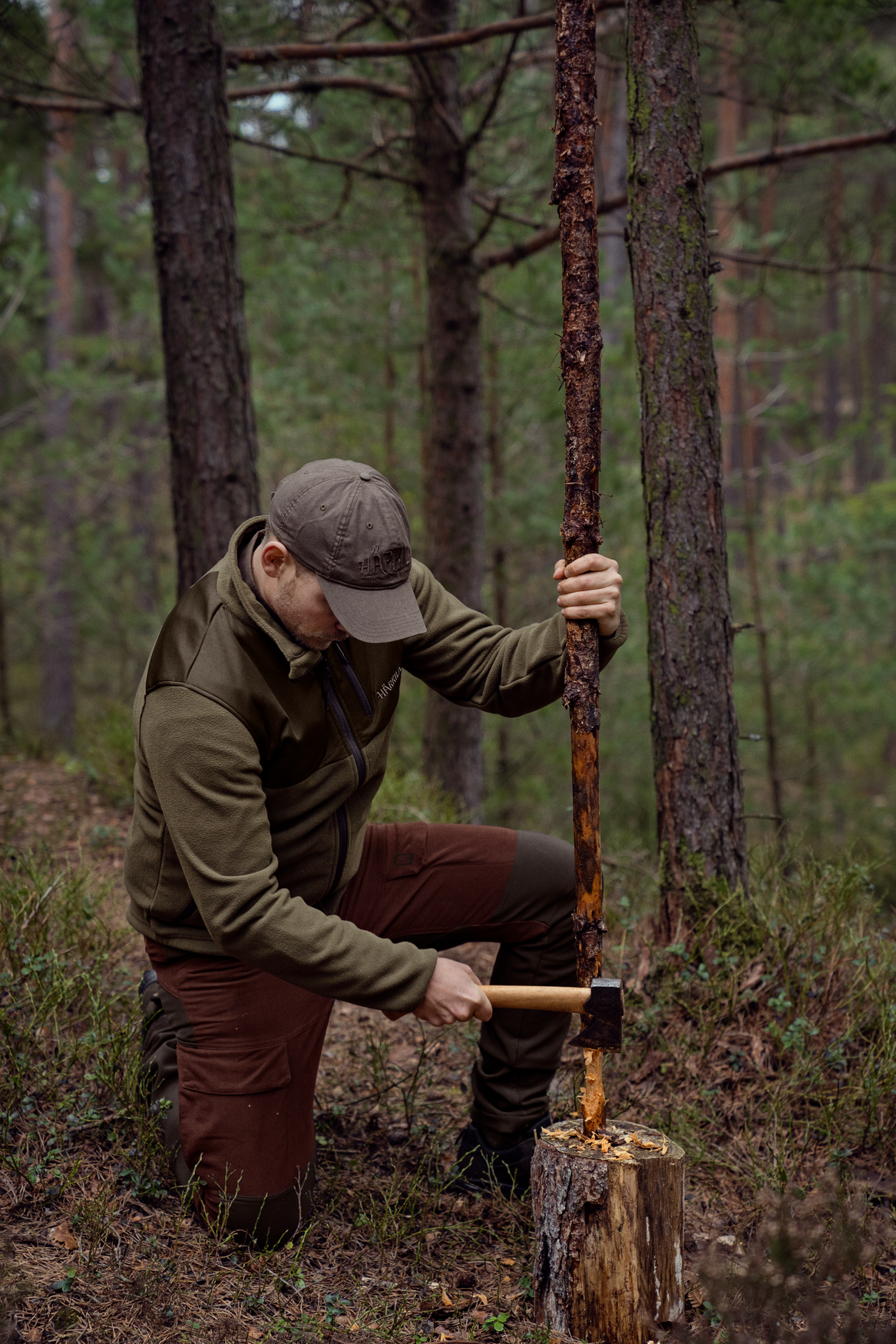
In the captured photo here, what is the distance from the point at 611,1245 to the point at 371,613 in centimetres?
162

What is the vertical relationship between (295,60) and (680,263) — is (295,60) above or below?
above

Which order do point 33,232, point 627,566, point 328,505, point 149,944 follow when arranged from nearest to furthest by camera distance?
point 328,505, point 149,944, point 627,566, point 33,232

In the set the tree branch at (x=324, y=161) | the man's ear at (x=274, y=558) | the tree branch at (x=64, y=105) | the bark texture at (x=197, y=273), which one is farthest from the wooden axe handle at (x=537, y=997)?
the tree branch at (x=64, y=105)

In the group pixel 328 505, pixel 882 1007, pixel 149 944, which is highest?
pixel 328 505

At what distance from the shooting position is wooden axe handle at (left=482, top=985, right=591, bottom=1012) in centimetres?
252

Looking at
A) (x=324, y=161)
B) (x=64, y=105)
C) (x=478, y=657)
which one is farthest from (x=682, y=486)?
(x=64, y=105)

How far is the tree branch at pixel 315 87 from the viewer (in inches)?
196

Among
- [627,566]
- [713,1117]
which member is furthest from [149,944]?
[627,566]

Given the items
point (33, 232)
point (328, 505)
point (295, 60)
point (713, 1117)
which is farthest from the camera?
point (33, 232)

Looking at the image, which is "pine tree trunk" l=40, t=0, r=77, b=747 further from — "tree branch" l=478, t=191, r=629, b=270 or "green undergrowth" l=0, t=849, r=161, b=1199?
"green undergrowth" l=0, t=849, r=161, b=1199

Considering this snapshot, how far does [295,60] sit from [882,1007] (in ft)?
16.4

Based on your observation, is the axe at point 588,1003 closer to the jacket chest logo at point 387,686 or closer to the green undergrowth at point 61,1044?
the jacket chest logo at point 387,686

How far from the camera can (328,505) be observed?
2.44 metres

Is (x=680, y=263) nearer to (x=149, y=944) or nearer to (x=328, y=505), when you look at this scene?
(x=328, y=505)
